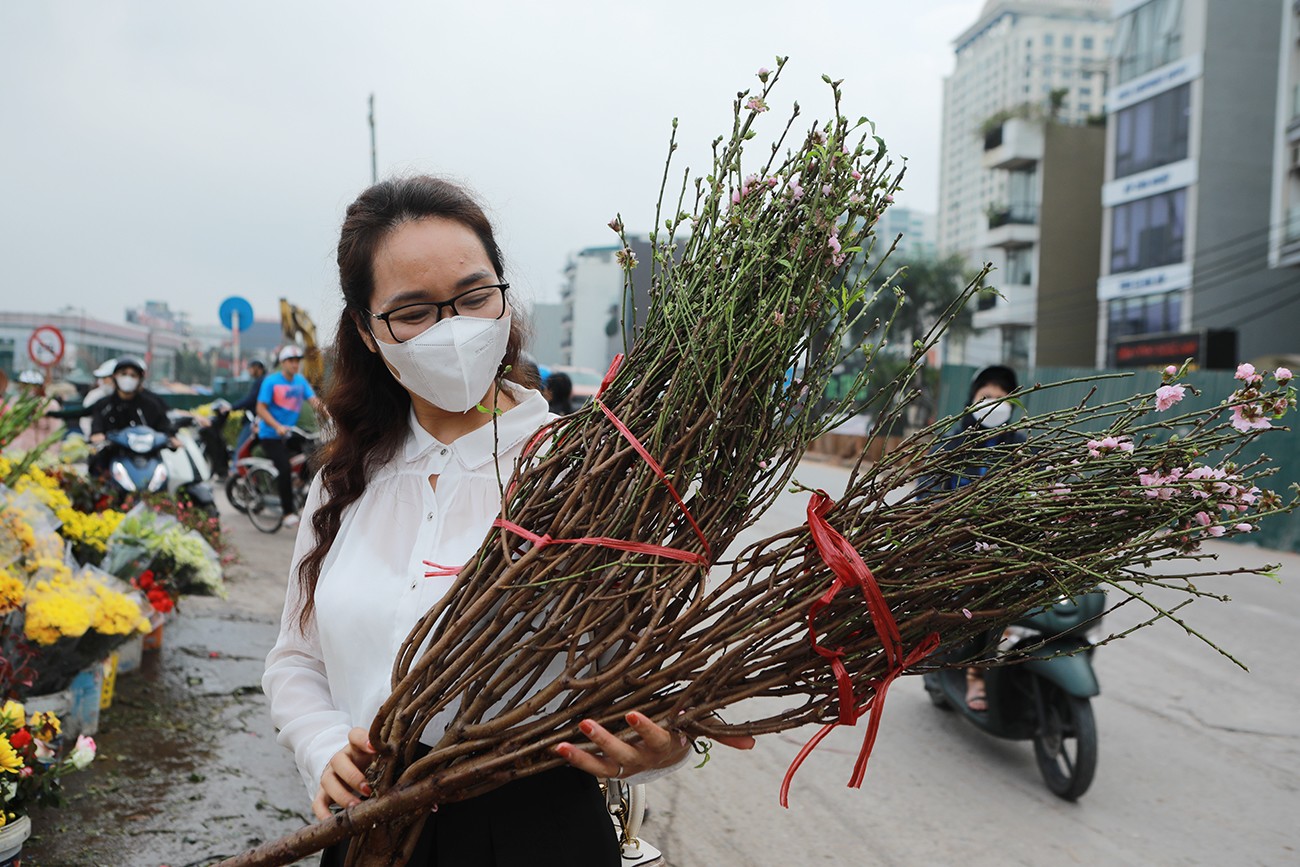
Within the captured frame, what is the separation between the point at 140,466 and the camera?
24.0 ft

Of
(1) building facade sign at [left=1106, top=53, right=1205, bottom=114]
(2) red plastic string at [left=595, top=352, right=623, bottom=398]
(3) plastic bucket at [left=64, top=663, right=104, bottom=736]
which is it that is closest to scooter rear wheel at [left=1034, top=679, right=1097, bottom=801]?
(2) red plastic string at [left=595, top=352, right=623, bottom=398]

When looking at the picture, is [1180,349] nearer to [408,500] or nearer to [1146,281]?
[1146,281]

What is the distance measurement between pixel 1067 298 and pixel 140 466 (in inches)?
1318

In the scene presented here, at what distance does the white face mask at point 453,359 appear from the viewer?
66.3 inches

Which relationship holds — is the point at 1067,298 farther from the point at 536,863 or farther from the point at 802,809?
the point at 536,863

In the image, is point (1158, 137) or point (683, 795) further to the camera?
point (1158, 137)

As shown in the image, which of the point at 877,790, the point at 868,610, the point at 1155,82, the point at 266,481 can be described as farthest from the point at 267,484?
the point at 1155,82

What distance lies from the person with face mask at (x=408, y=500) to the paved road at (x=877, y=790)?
4.97ft

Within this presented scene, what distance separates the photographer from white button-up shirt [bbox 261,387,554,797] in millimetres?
1561

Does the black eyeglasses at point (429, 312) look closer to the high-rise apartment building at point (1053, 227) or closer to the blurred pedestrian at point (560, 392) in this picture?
the blurred pedestrian at point (560, 392)

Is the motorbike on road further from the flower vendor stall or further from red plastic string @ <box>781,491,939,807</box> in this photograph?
red plastic string @ <box>781,491,939,807</box>

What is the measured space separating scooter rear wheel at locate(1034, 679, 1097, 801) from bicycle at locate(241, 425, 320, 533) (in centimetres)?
724

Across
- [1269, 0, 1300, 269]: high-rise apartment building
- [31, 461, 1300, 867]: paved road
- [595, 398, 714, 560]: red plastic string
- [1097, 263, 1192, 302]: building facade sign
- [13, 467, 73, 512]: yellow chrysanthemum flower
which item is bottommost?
[31, 461, 1300, 867]: paved road

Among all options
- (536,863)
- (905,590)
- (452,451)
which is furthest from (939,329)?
(536,863)
